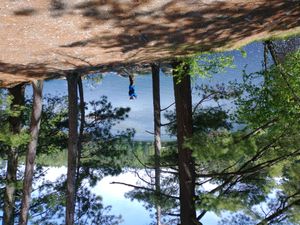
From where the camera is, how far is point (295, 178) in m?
7.84

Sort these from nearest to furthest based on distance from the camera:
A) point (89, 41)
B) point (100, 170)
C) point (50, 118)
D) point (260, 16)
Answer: point (260, 16), point (89, 41), point (50, 118), point (100, 170)

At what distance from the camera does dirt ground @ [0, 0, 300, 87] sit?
5352 millimetres

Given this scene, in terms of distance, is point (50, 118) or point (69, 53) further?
point (50, 118)

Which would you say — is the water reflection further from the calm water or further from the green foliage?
the calm water

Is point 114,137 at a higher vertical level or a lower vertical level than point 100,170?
higher

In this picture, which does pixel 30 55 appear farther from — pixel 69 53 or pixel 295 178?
pixel 295 178

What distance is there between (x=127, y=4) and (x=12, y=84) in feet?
25.0

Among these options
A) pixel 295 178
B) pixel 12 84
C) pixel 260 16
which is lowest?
pixel 295 178

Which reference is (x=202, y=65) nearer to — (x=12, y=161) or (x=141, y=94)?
(x=12, y=161)

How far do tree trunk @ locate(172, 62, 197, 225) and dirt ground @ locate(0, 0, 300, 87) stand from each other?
109cm

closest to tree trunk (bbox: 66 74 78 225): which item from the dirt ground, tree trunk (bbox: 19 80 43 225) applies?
the dirt ground

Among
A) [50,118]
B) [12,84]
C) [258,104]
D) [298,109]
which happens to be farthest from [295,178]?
[50,118]

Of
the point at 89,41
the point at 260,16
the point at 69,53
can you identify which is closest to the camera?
the point at 260,16

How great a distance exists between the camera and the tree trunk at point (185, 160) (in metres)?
8.17
